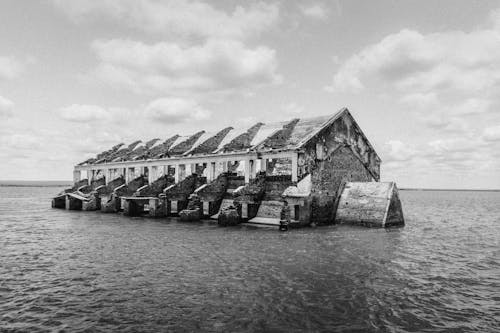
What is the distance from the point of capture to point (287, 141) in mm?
24656

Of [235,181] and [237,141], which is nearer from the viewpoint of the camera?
[235,181]

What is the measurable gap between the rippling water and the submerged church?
497 cm

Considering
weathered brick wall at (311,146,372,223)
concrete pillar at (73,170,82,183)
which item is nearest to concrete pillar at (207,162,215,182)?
weathered brick wall at (311,146,372,223)

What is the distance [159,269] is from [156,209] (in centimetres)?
1792

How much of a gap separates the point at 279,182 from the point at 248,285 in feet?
51.8

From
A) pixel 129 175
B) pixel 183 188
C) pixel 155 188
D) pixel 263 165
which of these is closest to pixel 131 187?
pixel 129 175

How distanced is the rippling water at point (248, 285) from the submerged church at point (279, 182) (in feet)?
16.3

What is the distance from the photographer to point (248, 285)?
9.41m

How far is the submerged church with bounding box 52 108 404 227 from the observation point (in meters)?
22.2

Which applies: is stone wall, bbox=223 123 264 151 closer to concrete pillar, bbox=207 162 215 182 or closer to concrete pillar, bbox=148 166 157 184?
concrete pillar, bbox=207 162 215 182

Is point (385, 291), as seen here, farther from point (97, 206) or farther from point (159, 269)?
point (97, 206)

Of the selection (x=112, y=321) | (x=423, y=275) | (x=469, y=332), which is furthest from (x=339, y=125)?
(x=112, y=321)

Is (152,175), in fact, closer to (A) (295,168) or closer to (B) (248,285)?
(A) (295,168)

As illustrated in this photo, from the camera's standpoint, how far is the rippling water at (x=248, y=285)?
23.0 ft
